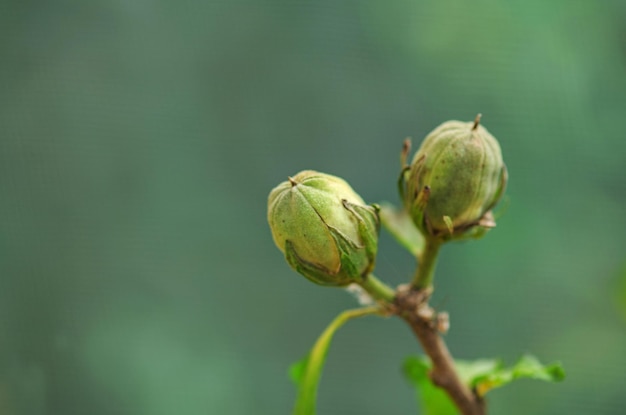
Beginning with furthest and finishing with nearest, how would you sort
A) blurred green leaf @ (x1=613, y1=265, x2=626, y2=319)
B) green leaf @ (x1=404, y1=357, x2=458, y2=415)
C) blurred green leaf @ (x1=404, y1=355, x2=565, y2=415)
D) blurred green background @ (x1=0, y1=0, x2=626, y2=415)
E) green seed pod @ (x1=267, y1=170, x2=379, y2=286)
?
blurred green background @ (x1=0, y1=0, x2=626, y2=415) < blurred green leaf @ (x1=613, y1=265, x2=626, y2=319) < green leaf @ (x1=404, y1=357, x2=458, y2=415) < blurred green leaf @ (x1=404, y1=355, x2=565, y2=415) < green seed pod @ (x1=267, y1=170, x2=379, y2=286)

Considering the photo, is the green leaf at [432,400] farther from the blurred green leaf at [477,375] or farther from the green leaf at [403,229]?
the green leaf at [403,229]

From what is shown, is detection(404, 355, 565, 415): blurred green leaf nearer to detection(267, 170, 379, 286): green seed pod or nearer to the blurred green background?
detection(267, 170, 379, 286): green seed pod

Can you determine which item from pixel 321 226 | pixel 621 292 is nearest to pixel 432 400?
pixel 321 226

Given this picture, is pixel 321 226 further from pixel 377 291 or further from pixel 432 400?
pixel 432 400

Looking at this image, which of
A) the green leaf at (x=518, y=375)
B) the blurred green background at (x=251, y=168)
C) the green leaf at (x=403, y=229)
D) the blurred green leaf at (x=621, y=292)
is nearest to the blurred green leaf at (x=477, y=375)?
the green leaf at (x=518, y=375)

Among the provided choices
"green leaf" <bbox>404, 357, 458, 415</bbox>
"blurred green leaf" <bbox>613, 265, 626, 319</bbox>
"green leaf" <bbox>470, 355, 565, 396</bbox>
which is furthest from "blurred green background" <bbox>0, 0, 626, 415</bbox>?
"green leaf" <bbox>470, 355, 565, 396</bbox>

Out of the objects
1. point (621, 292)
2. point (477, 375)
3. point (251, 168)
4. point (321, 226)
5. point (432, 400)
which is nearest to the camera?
point (321, 226)
